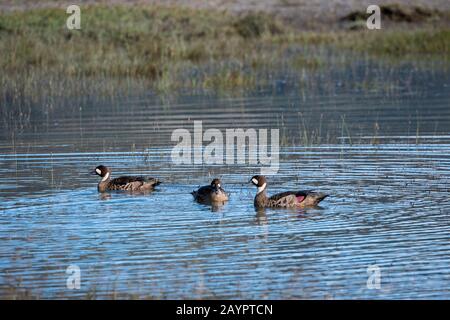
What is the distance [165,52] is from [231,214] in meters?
18.1

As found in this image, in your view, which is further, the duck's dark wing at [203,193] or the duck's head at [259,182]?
the duck's head at [259,182]

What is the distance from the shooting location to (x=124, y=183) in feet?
51.5

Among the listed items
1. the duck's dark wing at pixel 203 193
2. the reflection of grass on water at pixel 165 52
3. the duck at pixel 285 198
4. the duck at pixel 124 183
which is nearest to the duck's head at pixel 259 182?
the duck at pixel 285 198

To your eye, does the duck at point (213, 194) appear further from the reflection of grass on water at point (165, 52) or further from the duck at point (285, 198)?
the reflection of grass on water at point (165, 52)

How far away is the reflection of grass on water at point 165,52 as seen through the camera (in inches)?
1068

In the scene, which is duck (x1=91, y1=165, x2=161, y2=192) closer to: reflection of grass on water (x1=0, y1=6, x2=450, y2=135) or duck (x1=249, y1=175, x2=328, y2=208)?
duck (x1=249, y1=175, x2=328, y2=208)

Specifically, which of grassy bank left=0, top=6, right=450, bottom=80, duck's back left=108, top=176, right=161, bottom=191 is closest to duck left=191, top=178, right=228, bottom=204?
duck's back left=108, top=176, right=161, bottom=191

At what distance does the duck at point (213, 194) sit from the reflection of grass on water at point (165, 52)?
852 centimetres

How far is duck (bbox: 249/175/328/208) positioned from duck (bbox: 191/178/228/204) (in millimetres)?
460

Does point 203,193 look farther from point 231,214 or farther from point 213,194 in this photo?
point 231,214

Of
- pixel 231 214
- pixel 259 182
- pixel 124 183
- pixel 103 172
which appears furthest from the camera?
pixel 103 172

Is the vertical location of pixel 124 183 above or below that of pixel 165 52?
below

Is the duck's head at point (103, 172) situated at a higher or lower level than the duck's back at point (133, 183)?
higher

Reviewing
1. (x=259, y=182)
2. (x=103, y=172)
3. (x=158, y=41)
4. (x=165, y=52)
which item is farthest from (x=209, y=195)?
(x=158, y=41)
